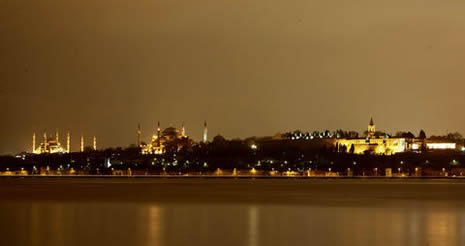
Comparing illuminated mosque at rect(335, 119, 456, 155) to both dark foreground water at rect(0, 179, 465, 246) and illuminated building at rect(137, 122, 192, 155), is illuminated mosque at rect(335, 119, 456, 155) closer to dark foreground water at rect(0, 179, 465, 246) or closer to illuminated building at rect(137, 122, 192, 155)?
illuminated building at rect(137, 122, 192, 155)

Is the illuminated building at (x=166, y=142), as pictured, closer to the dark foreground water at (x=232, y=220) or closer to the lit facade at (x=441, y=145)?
the lit facade at (x=441, y=145)

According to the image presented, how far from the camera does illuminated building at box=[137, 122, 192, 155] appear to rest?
163750 millimetres

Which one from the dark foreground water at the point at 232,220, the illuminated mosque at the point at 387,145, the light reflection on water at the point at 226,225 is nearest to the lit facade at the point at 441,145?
the illuminated mosque at the point at 387,145

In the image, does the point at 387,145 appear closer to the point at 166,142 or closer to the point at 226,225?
the point at 166,142

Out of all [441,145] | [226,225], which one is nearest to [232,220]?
[226,225]

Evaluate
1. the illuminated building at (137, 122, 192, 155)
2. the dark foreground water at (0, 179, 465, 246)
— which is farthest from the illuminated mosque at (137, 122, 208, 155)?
the dark foreground water at (0, 179, 465, 246)

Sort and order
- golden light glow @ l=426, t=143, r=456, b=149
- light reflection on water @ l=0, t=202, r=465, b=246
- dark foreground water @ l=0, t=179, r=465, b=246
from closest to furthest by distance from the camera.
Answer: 1. light reflection on water @ l=0, t=202, r=465, b=246
2. dark foreground water @ l=0, t=179, r=465, b=246
3. golden light glow @ l=426, t=143, r=456, b=149

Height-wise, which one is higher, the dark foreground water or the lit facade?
the lit facade

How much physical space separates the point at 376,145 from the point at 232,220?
396 ft

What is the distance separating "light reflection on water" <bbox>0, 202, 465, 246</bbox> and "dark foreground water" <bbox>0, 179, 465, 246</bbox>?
31 mm

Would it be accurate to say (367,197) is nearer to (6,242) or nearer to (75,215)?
(75,215)

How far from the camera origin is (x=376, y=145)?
153 metres

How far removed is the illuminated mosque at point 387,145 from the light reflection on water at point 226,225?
4286 inches

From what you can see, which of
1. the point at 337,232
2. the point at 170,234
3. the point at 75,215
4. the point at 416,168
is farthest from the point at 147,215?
the point at 416,168
